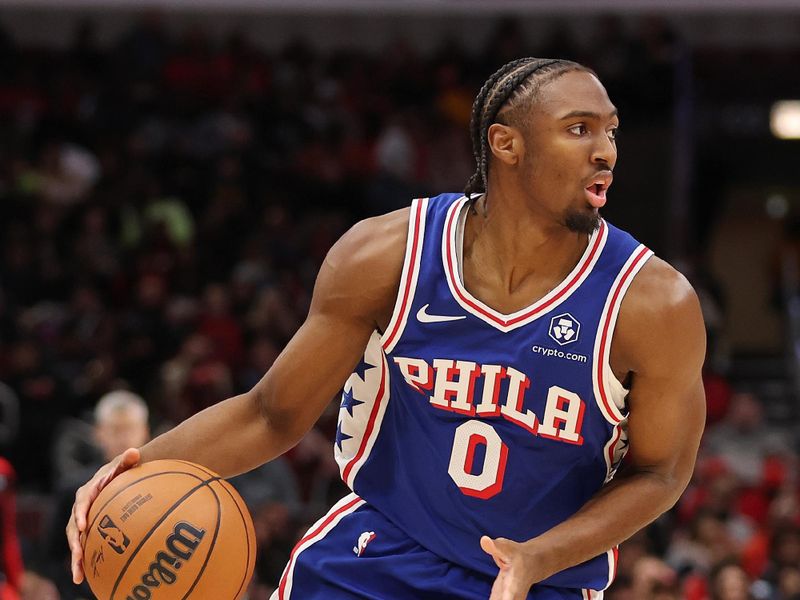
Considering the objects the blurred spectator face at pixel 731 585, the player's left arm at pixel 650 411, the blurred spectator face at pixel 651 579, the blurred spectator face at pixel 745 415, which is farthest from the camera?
the blurred spectator face at pixel 745 415

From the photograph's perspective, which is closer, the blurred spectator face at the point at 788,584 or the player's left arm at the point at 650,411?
the player's left arm at the point at 650,411

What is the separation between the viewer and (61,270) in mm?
11156

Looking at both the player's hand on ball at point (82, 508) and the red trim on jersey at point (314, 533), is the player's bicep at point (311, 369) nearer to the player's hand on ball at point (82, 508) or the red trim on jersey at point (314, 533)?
the red trim on jersey at point (314, 533)

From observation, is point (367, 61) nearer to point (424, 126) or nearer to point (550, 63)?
point (424, 126)

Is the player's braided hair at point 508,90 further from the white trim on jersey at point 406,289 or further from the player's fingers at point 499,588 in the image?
the player's fingers at point 499,588

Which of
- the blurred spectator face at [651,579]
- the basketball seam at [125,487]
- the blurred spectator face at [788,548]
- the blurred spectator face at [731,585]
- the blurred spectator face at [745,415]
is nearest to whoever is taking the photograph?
the basketball seam at [125,487]

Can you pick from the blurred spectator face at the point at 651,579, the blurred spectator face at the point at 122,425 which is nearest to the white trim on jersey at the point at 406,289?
the blurred spectator face at the point at 122,425

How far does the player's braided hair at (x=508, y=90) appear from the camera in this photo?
3.18 m

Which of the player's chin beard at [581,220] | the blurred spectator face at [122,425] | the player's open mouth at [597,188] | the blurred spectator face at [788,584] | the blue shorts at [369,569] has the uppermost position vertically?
the player's open mouth at [597,188]

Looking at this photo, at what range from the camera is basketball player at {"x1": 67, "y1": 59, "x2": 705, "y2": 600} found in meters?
3.13

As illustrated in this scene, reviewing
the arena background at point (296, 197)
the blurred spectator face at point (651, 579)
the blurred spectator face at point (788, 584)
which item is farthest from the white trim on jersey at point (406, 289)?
the blurred spectator face at point (788, 584)

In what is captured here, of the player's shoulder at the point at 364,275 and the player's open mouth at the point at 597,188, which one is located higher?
the player's open mouth at the point at 597,188

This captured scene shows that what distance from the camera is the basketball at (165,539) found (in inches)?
122

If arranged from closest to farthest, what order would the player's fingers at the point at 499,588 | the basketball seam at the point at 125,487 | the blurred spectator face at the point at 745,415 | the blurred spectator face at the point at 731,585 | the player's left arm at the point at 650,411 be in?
the player's fingers at the point at 499,588, the player's left arm at the point at 650,411, the basketball seam at the point at 125,487, the blurred spectator face at the point at 731,585, the blurred spectator face at the point at 745,415
